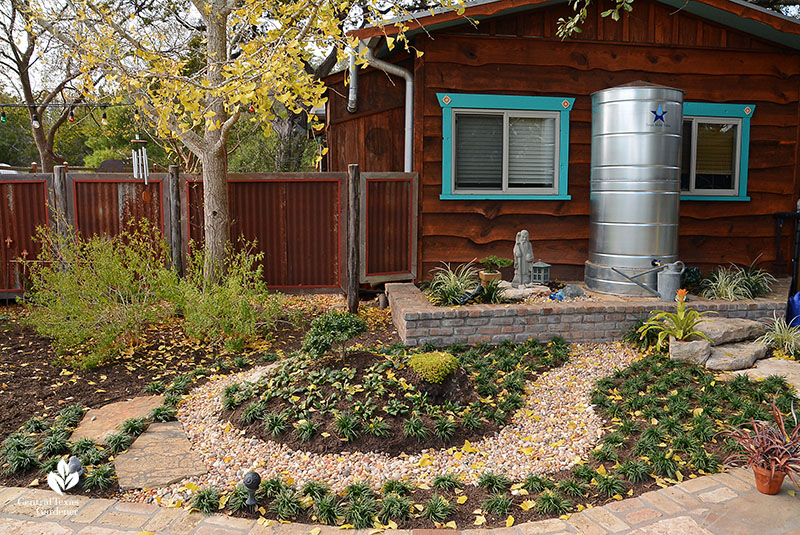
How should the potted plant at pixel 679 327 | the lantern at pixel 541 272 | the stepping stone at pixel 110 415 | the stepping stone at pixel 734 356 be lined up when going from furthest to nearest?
the lantern at pixel 541 272, the potted plant at pixel 679 327, the stepping stone at pixel 734 356, the stepping stone at pixel 110 415

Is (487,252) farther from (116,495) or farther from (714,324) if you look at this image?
(116,495)

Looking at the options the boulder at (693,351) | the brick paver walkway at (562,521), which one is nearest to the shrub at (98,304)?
the brick paver walkway at (562,521)

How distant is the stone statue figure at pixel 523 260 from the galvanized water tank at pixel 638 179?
779mm

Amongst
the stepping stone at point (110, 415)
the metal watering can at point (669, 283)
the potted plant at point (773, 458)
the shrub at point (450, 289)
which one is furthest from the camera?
the metal watering can at point (669, 283)

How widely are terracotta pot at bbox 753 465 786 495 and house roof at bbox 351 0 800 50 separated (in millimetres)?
4768

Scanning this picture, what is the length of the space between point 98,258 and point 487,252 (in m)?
4.23

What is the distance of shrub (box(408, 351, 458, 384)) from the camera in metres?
3.95

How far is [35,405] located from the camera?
4.16 m

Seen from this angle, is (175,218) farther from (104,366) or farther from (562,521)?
(562,521)

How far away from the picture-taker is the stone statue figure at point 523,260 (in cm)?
636

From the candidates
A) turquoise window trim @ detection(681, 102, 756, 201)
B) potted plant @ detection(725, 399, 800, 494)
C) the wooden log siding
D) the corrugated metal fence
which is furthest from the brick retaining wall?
potted plant @ detection(725, 399, 800, 494)

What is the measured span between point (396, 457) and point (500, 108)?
4.83 m

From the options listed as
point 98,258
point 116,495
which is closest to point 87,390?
point 98,258

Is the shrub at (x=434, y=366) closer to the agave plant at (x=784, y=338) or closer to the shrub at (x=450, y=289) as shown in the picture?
the shrub at (x=450, y=289)
